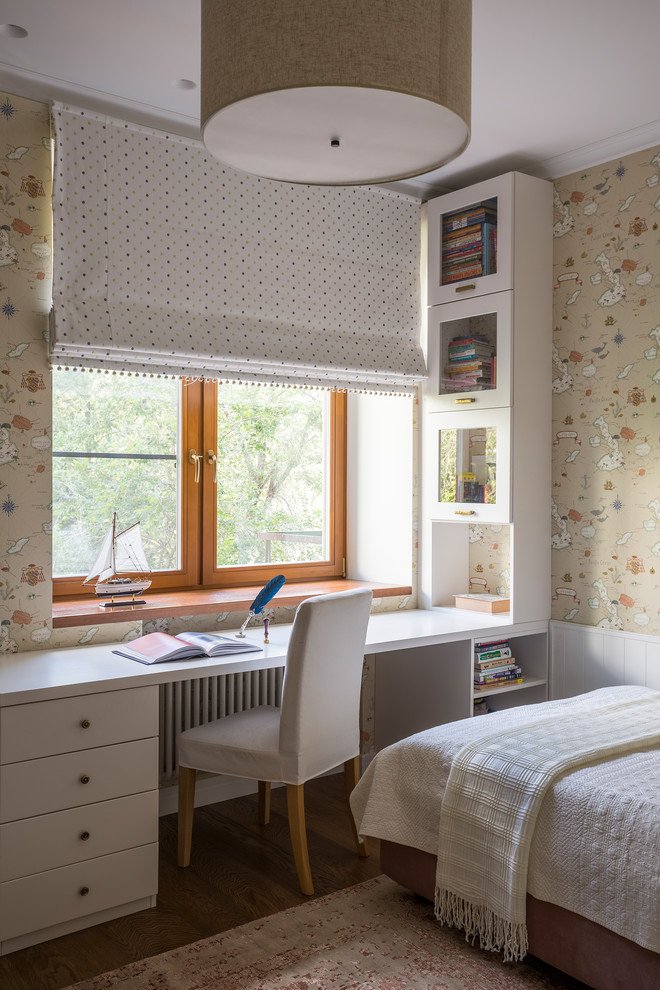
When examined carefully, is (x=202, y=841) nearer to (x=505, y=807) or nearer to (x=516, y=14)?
(x=505, y=807)

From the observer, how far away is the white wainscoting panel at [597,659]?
3285mm

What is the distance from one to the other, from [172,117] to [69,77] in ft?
1.38

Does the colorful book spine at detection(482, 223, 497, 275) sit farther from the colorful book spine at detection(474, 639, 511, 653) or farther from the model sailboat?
the model sailboat

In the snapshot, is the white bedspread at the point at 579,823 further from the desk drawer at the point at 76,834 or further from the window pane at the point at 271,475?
the window pane at the point at 271,475

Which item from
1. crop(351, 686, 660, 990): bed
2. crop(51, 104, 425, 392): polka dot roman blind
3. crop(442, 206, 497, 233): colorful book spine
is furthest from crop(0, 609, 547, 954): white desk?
crop(442, 206, 497, 233): colorful book spine

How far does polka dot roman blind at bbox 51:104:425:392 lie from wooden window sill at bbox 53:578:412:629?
2.92 ft

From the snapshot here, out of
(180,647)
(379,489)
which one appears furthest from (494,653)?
(180,647)

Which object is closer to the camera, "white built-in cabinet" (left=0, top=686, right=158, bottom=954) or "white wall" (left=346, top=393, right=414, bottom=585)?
"white built-in cabinet" (left=0, top=686, right=158, bottom=954)

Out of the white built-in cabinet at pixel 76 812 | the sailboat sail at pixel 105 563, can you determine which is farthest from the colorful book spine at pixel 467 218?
the white built-in cabinet at pixel 76 812

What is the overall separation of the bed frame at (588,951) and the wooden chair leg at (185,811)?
115cm

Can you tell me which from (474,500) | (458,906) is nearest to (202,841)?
(458,906)

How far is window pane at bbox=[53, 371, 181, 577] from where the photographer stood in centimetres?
326

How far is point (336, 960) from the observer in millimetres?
2244

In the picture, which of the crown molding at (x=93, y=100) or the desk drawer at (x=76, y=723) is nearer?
the desk drawer at (x=76, y=723)
